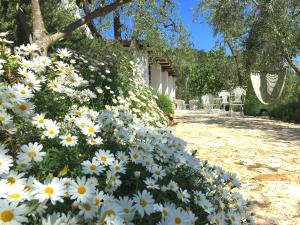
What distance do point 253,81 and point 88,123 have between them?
13411mm

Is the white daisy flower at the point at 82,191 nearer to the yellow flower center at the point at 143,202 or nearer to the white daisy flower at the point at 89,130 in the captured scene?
the yellow flower center at the point at 143,202

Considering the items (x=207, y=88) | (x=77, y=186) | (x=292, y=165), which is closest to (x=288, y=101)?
(x=292, y=165)

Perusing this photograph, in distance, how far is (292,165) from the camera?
16.8 feet

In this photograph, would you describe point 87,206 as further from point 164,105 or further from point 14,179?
point 164,105

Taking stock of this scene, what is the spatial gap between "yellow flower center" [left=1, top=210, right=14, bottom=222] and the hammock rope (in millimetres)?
13305

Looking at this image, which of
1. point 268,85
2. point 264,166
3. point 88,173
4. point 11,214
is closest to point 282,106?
point 268,85

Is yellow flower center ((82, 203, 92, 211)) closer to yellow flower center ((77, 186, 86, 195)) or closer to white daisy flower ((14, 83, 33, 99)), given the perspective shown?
yellow flower center ((77, 186, 86, 195))

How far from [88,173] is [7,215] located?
588mm

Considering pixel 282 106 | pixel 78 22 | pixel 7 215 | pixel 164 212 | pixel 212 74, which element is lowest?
pixel 164 212

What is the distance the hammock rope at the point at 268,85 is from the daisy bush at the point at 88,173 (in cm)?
1209

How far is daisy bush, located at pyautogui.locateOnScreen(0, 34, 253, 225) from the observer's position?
A: 110 cm

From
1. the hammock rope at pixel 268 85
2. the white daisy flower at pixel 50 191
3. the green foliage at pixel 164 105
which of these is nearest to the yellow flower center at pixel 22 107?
the white daisy flower at pixel 50 191

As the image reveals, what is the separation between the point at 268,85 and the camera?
547 inches

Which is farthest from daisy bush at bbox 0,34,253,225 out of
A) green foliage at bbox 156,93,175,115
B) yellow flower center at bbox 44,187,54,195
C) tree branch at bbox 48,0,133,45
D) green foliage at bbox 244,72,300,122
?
green foliage at bbox 244,72,300,122
